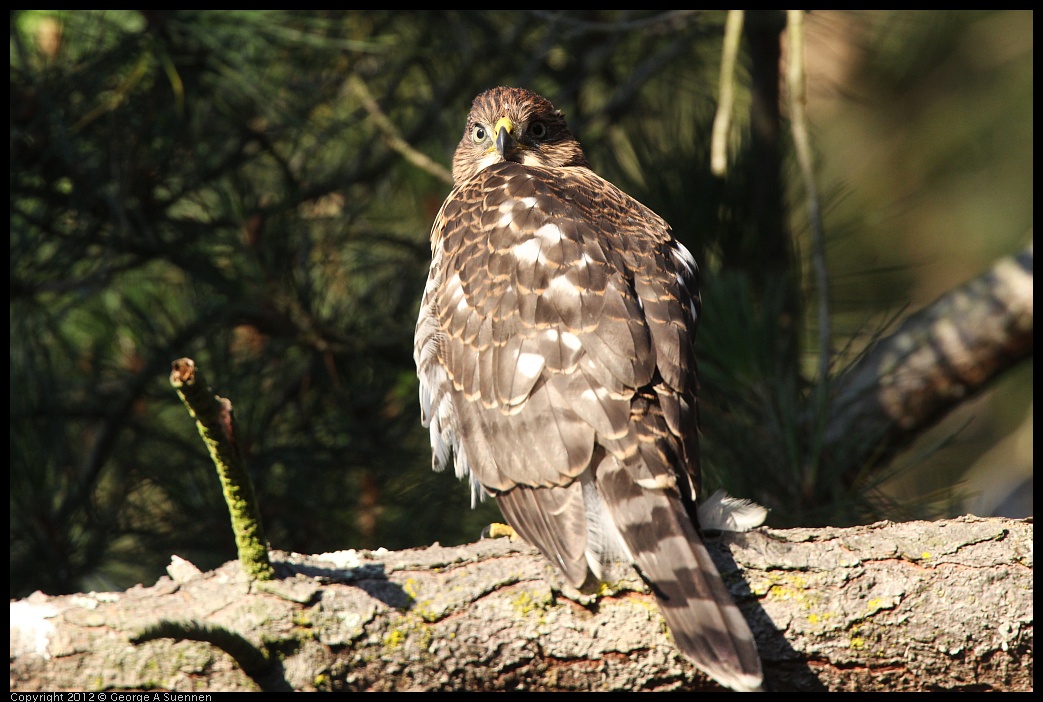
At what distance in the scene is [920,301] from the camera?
34.8ft

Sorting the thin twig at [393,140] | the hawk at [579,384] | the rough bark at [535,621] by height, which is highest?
the thin twig at [393,140]

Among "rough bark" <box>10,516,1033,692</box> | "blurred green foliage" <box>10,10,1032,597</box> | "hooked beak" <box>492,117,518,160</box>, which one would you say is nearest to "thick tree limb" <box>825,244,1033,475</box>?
"blurred green foliage" <box>10,10,1032,597</box>

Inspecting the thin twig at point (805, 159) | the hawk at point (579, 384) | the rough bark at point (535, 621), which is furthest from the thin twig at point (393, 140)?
the rough bark at point (535, 621)

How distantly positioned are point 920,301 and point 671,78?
6.39 meters

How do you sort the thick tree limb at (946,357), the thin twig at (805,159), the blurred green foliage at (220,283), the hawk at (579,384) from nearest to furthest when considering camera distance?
the hawk at (579,384) < the thin twig at (805,159) < the blurred green foliage at (220,283) < the thick tree limb at (946,357)

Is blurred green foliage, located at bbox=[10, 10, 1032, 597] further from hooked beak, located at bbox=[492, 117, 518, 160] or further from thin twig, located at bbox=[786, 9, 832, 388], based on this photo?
hooked beak, located at bbox=[492, 117, 518, 160]

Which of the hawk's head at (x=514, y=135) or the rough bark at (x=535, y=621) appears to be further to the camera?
the hawk's head at (x=514, y=135)

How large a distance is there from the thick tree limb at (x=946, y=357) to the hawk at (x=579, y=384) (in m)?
1.22

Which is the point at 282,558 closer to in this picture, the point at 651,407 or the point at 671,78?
the point at 651,407

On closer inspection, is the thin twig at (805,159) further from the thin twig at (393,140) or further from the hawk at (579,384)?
the thin twig at (393,140)

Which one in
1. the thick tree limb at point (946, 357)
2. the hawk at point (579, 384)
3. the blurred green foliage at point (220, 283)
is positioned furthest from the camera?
the thick tree limb at point (946, 357)

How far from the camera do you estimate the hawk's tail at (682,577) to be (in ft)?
7.02

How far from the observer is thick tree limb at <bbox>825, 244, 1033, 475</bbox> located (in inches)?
155

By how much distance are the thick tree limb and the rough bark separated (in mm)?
1495
